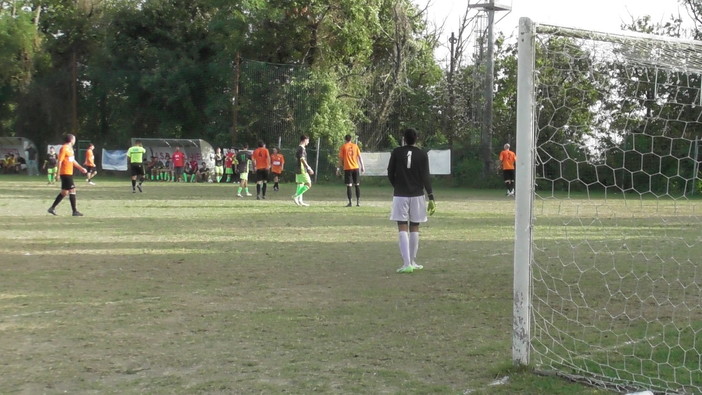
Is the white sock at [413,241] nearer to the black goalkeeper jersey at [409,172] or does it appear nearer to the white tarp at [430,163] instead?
the black goalkeeper jersey at [409,172]

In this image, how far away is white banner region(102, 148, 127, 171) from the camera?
5038 centimetres

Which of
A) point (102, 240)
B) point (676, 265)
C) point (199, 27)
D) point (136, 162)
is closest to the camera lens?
point (676, 265)

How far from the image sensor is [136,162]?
28.4m

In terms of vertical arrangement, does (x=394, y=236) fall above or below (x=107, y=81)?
below

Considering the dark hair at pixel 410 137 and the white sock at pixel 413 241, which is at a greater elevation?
the dark hair at pixel 410 137

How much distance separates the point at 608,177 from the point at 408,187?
2.89m

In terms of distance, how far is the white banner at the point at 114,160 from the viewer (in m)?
50.4

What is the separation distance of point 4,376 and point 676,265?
8817mm

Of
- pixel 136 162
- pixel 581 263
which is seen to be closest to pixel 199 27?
pixel 136 162

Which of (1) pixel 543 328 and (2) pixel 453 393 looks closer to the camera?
(2) pixel 453 393

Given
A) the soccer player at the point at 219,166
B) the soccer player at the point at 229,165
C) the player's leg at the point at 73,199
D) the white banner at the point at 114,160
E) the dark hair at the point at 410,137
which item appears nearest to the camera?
the dark hair at the point at 410,137

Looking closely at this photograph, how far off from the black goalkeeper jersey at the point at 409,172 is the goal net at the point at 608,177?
177cm

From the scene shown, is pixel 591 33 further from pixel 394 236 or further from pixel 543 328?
pixel 394 236

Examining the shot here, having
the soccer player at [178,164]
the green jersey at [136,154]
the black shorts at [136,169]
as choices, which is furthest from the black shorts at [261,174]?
the soccer player at [178,164]
